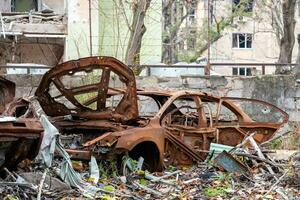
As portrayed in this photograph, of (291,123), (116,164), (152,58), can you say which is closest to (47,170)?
(116,164)

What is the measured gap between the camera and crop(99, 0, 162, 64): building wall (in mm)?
18797

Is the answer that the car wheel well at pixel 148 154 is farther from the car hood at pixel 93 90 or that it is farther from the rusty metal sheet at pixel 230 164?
the rusty metal sheet at pixel 230 164

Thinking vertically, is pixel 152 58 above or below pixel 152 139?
above

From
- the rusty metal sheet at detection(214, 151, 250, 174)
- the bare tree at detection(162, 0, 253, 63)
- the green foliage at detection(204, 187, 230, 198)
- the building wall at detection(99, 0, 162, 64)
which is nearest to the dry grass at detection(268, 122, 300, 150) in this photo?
the rusty metal sheet at detection(214, 151, 250, 174)

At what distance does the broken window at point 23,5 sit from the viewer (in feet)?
82.3

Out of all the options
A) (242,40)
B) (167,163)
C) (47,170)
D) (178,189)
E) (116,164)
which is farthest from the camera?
(242,40)

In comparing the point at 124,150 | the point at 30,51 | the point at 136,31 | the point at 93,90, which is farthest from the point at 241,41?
the point at 124,150

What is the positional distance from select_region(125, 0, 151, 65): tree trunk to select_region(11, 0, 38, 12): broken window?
6.71 m

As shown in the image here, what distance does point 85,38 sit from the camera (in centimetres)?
1969

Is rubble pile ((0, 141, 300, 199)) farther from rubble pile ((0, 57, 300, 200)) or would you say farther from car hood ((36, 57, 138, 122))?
car hood ((36, 57, 138, 122))

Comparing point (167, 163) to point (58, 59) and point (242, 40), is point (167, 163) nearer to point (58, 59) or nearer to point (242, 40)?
point (58, 59)

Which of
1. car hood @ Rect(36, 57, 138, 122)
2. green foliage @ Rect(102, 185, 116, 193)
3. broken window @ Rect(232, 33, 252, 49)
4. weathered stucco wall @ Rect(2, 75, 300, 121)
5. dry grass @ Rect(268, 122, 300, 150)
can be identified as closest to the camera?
green foliage @ Rect(102, 185, 116, 193)

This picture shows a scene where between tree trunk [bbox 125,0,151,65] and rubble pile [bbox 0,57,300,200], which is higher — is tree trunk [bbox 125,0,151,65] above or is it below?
above

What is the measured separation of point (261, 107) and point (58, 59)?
27.0 feet
